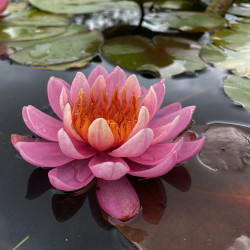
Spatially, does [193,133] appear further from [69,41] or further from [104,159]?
[69,41]

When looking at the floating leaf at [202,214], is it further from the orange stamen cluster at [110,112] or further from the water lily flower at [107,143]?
the orange stamen cluster at [110,112]

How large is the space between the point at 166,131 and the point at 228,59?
1078mm

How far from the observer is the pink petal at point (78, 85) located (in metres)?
1.24

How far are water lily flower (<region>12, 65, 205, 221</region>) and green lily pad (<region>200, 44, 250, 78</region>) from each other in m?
0.71

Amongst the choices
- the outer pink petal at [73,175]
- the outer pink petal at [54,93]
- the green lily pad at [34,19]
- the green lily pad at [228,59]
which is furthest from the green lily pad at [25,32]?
the outer pink petal at [73,175]

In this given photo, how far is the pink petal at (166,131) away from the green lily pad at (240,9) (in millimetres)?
1984

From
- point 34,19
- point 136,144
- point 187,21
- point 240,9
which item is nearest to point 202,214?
point 136,144

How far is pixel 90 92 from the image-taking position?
1278mm

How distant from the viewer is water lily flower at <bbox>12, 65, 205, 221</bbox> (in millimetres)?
1008

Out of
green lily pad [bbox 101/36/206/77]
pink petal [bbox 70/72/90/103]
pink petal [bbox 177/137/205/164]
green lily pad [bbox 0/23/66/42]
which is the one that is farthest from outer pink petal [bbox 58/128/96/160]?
green lily pad [bbox 0/23/66/42]

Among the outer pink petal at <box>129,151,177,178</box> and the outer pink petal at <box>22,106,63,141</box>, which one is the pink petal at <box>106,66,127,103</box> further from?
the outer pink petal at <box>129,151,177,178</box>

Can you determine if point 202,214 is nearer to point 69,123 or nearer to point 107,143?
point 107,143

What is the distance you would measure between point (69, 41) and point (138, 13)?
2.67 feet

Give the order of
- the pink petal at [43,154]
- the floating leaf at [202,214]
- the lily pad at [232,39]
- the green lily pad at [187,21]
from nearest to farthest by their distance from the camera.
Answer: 1. the floating leaf at [202,214]
2. the pink petal at [43,154]
3. the lily pad at [232,39]
4. the green lily pad at [187,21]
